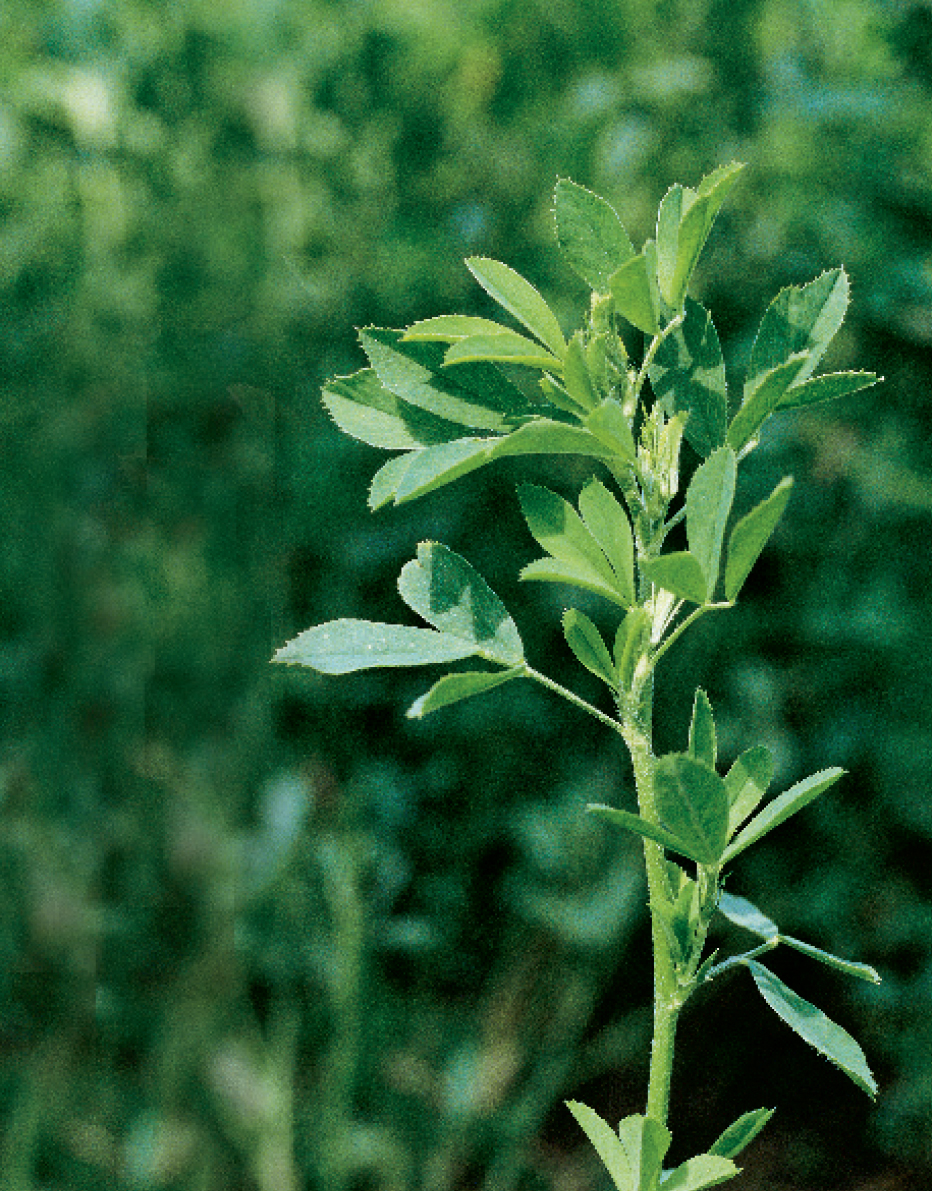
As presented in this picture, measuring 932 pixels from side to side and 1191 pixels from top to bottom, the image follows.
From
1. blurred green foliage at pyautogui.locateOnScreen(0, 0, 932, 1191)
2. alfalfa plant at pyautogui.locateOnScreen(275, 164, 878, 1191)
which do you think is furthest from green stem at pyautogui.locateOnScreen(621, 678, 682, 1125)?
blurred green foliage at pyautogui.locateOnScreen(0, 0, 932, 1191)

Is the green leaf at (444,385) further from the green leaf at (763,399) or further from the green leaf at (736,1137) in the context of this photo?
the green leaf at (736,1137)

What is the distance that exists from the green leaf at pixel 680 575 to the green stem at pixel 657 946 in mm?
27

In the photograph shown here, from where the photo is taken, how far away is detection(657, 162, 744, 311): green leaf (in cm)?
26

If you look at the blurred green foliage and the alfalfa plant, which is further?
the blurred green foliage

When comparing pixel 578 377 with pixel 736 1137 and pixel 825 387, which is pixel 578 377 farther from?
pixel 736 1137

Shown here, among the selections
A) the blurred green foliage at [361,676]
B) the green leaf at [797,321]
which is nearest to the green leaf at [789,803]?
the green leaf at [797,321]

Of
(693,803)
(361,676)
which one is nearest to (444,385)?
(693,803)

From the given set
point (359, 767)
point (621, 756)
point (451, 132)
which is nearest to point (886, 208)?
point (451, 132)

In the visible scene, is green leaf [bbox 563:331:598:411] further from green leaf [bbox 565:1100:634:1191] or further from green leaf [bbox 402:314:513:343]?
green leaf [bbox 565:1100:634:1191]

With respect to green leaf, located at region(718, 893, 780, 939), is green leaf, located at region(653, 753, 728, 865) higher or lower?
higher

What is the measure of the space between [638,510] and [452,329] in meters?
0.06

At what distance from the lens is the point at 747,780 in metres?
0.29

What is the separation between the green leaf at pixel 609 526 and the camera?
27 centimetres

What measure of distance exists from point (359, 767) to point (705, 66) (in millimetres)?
766
